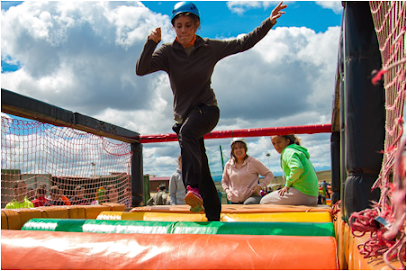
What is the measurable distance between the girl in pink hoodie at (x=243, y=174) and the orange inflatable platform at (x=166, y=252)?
2.56 meters

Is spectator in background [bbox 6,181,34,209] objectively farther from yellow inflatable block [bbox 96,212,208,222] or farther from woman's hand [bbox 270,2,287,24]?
woman's hand [bbox 270,2,287,24]

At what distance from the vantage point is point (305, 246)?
1.19 metres

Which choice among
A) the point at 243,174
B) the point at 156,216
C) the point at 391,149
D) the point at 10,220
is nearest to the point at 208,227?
the point at 156,216

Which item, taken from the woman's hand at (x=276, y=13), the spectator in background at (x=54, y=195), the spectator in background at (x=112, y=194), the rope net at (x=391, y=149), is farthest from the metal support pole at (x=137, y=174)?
the rope net at (x=391, y=149)

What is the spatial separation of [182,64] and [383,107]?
4.24 ft

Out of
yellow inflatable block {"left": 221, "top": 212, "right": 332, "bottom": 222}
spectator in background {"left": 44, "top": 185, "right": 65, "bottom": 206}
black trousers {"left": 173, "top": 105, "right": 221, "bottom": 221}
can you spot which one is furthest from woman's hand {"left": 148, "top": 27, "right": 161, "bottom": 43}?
spectator in background {"left": 44, "top": 185, "right": 65, "bottom": 206}

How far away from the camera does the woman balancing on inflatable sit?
1.92 meters

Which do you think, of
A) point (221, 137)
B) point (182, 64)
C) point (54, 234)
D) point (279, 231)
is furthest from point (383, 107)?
point (221, 137)

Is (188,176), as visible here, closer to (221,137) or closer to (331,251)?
(331,251)

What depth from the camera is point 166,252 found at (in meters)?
1.25

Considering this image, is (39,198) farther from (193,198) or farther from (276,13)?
(276,13)

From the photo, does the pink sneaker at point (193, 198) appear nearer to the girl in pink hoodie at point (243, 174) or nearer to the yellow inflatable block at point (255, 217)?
the yellow inflatable block at point (255, 217)

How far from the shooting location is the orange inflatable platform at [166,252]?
1153mm

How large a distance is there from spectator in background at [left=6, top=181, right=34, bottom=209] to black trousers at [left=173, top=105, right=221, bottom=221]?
7.17 feet
